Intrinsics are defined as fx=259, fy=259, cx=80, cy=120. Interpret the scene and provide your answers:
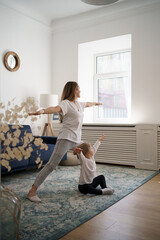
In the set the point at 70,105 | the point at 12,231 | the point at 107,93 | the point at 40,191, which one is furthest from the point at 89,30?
the point at 12,231

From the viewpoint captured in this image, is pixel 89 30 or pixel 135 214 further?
pixel 89 30

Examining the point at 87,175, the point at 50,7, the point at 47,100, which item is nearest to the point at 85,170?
the point at 87,175

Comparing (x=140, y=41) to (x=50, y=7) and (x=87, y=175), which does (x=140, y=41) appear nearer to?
(x=50, y=7)

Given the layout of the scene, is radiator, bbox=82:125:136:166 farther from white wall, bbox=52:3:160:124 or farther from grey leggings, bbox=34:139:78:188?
grey leggings, bbox=34:139:78:188

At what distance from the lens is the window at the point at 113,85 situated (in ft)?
17.0

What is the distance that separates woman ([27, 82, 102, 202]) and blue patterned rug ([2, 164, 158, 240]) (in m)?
0.21

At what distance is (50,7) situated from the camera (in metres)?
4.78

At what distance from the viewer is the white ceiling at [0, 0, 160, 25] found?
4.53 meters

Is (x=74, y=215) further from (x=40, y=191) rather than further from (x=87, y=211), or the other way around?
(x=40, y=191)

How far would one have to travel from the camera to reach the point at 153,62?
14.2ft

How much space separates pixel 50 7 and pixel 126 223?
4143 millimetres

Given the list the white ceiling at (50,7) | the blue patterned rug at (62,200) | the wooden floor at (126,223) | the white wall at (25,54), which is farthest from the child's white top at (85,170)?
the white ceiling at (50,7)

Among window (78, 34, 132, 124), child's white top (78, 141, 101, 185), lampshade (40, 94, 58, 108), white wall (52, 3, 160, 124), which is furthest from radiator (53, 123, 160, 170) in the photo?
child's white top (78, 141, 101, 185)

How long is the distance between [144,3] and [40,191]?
3536 millimetres
